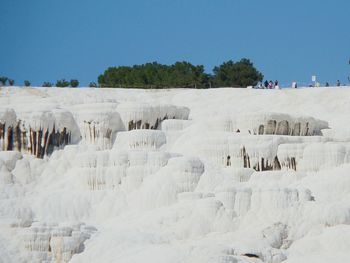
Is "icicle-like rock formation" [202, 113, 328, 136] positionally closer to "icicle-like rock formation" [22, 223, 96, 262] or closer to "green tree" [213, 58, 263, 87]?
"icicle-like rock formation" [22, 223, 96, 262]

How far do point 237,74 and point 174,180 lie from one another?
3678cm

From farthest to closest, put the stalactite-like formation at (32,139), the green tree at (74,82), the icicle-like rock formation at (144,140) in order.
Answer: the green tree at (74,82)
the stalactite-like formation at (32,139)
the icicle-like rock formation at (144,140)

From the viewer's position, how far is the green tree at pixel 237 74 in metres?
83.8

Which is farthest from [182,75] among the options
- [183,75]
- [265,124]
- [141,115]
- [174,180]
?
[174,180]

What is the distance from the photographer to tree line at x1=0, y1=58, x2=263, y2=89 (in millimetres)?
80688

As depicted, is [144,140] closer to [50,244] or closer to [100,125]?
[100,125]

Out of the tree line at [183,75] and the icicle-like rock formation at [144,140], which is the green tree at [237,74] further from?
the icicle-like rock formation at [144,140]

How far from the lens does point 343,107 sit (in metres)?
60.1

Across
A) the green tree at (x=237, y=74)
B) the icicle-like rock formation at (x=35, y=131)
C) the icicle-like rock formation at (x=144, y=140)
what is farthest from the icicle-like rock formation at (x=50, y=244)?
the green tree at (x=237, y=74)

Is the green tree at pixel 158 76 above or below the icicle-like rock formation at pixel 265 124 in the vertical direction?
above

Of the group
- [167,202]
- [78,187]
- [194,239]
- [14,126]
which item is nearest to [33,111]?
[14,126]

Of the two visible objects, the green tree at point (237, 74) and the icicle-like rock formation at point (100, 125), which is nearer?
the icicle-like rock formation at point (100, 125)

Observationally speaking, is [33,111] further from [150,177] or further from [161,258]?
[161,258]

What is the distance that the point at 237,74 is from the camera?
8462cm
